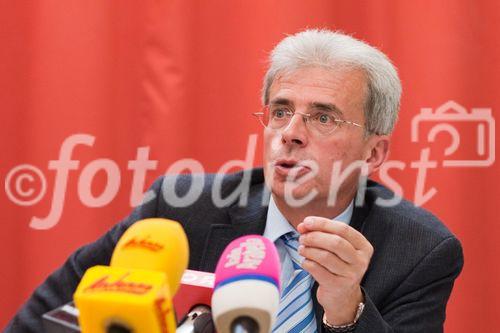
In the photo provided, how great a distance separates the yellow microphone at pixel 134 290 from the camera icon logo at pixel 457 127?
58.7 inches

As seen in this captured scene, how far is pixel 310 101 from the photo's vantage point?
141 cm

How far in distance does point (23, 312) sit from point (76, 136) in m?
0.78

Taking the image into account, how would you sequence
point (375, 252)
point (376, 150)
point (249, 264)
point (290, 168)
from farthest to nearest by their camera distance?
1. point (376, 150)
2. point (375, 252)
3. point (290, 168)
4. point (249, 264)

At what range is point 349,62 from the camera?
1.46 m

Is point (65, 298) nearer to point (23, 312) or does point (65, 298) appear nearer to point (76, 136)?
point (23, 312)

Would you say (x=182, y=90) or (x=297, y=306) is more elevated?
(x=182, y=90)

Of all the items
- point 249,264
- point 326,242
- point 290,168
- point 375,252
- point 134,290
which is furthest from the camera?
point 375,252

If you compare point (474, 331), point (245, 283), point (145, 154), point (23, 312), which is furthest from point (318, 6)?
point (245, 283)

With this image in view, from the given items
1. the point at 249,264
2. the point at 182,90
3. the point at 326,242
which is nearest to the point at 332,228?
the point at 326,242

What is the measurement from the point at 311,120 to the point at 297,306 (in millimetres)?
376

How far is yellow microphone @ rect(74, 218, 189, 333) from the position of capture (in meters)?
0.62

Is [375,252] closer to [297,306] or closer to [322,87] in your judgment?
[297,306]

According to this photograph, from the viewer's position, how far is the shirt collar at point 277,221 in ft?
4.85

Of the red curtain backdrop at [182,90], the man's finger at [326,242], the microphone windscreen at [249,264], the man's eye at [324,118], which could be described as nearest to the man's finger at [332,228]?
the man's finger at [326,242]
